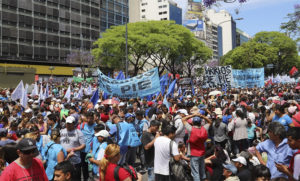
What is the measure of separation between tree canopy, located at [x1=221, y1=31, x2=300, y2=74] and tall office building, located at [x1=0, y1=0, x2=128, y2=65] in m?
24.6

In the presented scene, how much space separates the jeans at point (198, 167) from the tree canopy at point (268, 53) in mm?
57969

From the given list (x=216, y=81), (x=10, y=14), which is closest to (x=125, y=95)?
(x=216, y=81)

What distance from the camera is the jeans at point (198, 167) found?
244 inches

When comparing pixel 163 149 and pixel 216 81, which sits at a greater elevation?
pixel 216 81

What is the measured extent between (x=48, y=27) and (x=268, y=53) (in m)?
43.0

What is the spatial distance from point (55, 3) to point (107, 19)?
15801 millimetres

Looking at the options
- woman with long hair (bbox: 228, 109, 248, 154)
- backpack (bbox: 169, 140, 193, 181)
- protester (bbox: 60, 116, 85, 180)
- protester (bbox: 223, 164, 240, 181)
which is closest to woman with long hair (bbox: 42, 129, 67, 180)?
protester (bbox: 60, 116, 85, 180)

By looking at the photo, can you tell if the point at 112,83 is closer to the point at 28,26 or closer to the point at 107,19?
the point at 28,26

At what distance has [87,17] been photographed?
69500 mm

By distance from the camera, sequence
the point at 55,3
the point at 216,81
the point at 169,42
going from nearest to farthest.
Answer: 1. the point at 216,81
2. the point at 169,42
3. the point at 55,3

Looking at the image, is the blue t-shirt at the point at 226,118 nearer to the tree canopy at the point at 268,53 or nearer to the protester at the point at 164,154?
the protester at the point at 164,154

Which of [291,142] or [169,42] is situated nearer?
[291,142]

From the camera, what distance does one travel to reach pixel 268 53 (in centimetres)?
6197

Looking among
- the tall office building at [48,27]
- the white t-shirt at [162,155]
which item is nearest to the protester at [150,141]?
the white t-shirt at [162,155]
